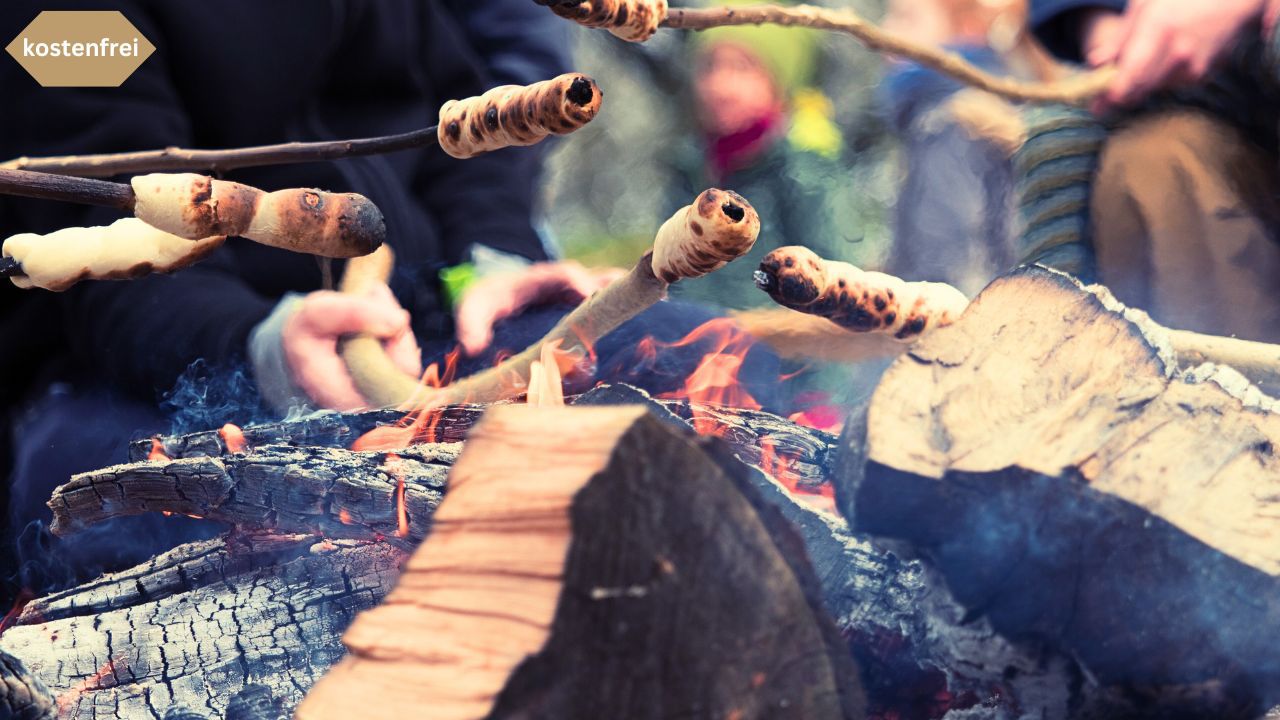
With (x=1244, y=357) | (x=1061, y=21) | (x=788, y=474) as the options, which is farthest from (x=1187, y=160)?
(x=788, y=474)

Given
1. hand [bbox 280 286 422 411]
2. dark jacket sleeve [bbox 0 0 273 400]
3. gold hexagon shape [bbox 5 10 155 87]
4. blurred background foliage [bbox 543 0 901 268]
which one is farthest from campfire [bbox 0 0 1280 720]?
blurred background foliage [bbox 543 0 901 268]

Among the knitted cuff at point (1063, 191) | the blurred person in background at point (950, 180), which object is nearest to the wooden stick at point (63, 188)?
the knitted cuff at point (1063, 191)

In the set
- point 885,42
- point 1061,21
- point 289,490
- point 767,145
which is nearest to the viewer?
point 289,490

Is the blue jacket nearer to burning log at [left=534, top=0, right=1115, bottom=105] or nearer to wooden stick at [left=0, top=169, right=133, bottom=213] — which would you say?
burning log at [left=534, top=0, right=1115, bottom=105]

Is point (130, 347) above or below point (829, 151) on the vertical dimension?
below

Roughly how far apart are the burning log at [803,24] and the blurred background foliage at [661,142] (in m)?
3.33

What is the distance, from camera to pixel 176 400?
5.24ft

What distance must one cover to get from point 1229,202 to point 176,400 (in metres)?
1.85

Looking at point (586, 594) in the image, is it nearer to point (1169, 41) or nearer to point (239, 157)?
point (239, 157)

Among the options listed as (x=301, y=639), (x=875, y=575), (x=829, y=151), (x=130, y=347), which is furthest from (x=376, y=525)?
(x=829, y=151)

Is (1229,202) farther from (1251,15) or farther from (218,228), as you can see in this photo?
(218,228)

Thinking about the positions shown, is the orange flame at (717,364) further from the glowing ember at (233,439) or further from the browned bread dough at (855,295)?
the glowing ember at (233,439)

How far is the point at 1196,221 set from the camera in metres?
2.01

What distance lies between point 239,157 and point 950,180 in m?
2.80
